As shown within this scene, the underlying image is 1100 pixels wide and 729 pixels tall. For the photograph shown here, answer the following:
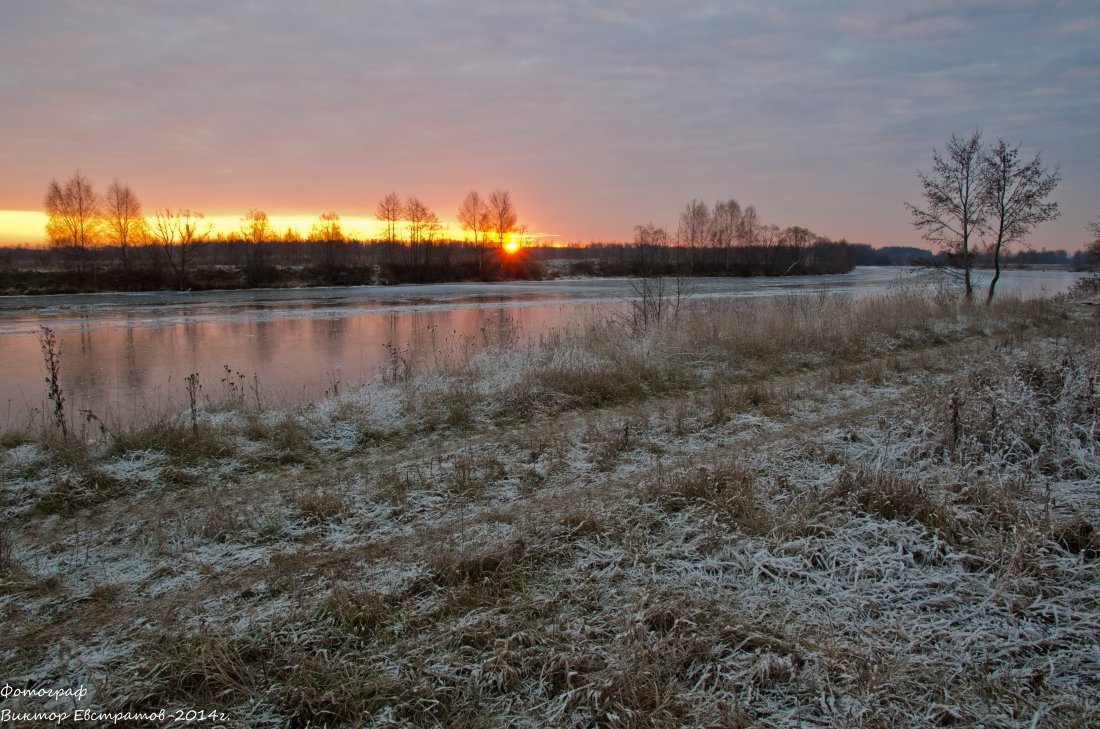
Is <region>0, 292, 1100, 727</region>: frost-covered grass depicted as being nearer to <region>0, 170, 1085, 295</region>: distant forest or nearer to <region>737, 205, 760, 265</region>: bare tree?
<region>0, 170, 1085, 295</region>: distant forest

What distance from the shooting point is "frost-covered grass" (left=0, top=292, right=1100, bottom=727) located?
2.81m

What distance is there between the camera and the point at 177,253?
5753 cm

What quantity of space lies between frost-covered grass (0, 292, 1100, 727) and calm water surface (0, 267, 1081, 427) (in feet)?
12.2

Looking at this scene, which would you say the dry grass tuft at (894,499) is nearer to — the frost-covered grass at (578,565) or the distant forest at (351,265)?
the frost-covered grass at (578,565)

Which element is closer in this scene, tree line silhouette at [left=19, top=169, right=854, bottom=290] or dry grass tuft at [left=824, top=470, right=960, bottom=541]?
dry grass tuft at [left=824, top=470, right=960, bottom=541]

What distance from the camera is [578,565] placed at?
12.9ft

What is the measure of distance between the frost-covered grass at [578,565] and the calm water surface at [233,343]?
3.71m

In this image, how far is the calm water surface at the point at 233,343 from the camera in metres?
10.7

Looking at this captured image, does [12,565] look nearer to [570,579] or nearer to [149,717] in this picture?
[149,717]

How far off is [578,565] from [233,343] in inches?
646

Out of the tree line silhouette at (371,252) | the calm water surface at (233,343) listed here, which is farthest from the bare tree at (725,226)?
the calm water surface at (233,343)

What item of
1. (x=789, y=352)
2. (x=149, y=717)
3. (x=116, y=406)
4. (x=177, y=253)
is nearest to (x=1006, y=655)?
(x=149, y=717)

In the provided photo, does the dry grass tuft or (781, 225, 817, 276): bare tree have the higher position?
(781, 225, 817, 276): bare tree

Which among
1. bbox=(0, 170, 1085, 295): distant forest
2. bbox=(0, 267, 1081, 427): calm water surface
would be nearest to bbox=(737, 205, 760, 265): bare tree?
bbox=(0, 170, 1085, 295): distant forest
